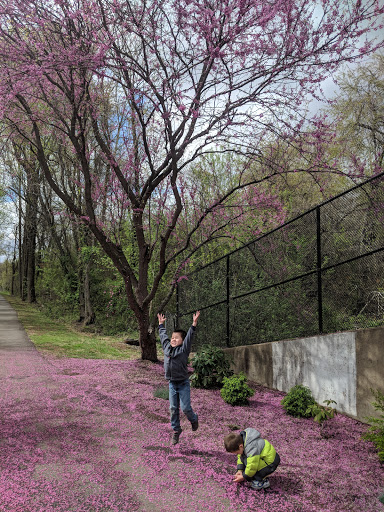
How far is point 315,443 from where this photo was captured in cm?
501

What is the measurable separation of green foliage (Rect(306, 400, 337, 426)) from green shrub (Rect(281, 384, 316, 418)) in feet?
0.28

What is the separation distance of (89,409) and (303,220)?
18.6 ft

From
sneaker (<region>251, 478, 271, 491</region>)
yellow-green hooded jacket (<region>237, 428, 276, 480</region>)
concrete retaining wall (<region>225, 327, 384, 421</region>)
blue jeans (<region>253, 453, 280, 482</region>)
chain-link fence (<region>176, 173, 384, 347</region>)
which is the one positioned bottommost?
sneaker (<region>251, 478, 271, 491</region>)

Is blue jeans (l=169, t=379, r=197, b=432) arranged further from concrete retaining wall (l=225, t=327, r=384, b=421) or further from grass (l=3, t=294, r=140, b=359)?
grass (l=3, t=294, r=140, b=359)

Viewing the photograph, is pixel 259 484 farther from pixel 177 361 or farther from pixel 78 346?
pixel 78 346

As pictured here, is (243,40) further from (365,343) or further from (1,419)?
(1,419)

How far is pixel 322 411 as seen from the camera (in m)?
5.68

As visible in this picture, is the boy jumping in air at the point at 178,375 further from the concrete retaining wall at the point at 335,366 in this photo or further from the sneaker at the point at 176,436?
the concrete retaining wall at the point at 335,366

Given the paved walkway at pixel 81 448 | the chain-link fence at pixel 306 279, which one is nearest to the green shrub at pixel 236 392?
the paved walkway at pixel 81 448

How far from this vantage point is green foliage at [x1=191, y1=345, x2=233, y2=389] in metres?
7.83

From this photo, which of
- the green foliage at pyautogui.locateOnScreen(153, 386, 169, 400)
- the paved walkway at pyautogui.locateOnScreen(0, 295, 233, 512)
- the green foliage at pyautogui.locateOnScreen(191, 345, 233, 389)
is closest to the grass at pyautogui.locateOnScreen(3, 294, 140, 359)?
the paved walkway at pyautogui.locateOnScreen(0, 295, 233, 512)

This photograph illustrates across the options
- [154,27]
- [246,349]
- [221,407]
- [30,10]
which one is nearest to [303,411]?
[221,407]

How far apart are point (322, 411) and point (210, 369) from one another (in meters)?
2.67

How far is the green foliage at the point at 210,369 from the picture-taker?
7.83 metres
